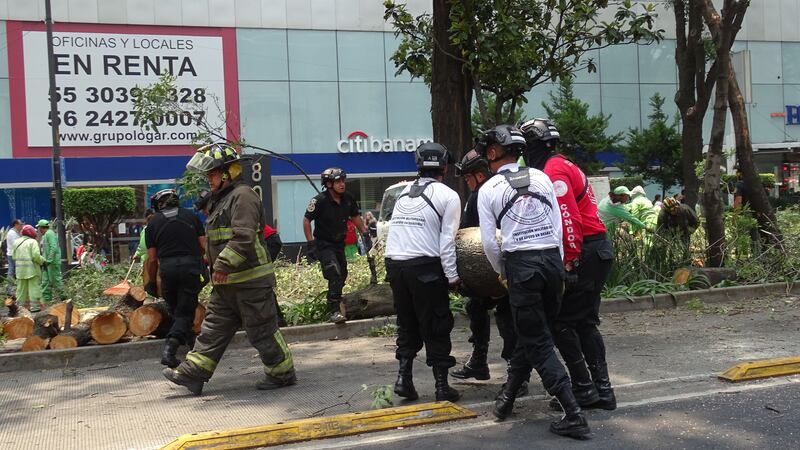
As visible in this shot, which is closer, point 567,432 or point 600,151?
point 567,432

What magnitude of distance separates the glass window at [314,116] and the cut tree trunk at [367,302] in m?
17.3

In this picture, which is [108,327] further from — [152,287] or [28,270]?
[28,270]

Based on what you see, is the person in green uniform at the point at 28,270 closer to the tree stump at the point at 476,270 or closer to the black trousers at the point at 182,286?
the black trousers at the point at 182,286

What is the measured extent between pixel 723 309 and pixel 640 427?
5366 millimetres

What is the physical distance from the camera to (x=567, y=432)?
15.5ft

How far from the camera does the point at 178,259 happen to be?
7262 millimetres

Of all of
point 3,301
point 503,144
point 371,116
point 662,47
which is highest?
point 662,47

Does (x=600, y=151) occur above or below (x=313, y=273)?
above

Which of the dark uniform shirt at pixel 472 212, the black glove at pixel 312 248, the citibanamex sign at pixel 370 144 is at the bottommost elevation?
the black glove at pixel 312 248

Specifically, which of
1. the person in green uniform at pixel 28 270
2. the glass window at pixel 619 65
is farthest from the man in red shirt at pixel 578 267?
the glass window at pixel 619 65

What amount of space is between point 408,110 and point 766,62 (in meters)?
14.4

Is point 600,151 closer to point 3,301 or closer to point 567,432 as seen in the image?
point 3,301

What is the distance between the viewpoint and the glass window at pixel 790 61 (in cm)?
3047

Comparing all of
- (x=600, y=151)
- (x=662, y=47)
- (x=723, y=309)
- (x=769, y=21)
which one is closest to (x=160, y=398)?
(x=723, y=309)
